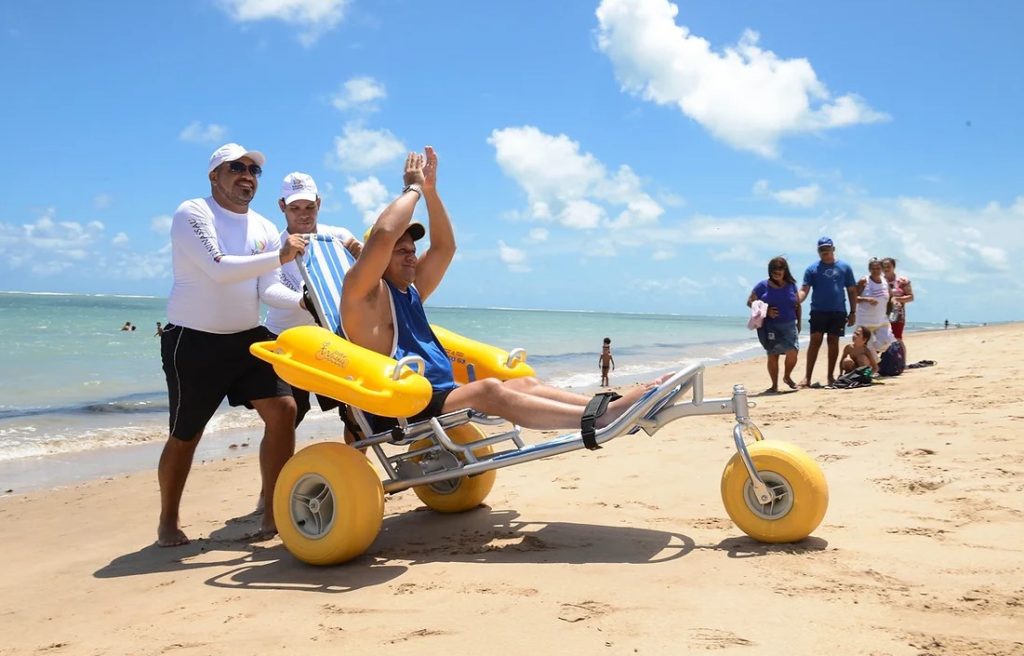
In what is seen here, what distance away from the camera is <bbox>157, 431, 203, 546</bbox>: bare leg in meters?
4.04

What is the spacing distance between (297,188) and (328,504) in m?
2.01

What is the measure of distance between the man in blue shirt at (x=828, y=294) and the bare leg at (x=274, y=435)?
7.14 m

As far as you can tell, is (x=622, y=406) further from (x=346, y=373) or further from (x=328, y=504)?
(x=328, y=504)

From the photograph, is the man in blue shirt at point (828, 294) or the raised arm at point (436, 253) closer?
the raised arm at point (436, 253)

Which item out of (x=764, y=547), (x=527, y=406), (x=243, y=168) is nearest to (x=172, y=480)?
(x=243, y=168)

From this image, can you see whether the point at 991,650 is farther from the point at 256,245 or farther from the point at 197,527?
the point at 197,527

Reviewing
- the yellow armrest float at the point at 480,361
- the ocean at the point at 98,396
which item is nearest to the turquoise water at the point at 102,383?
the ocean at the point at 98,396

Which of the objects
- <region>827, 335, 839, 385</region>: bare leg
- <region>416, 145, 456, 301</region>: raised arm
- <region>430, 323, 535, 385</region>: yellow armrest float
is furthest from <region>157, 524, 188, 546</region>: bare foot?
<region>827, 335, 839, 385</region>: bare leg

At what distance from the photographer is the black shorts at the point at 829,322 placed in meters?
9.52

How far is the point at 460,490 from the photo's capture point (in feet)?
14.1

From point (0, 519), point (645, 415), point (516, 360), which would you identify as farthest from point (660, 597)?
point (0, 519)

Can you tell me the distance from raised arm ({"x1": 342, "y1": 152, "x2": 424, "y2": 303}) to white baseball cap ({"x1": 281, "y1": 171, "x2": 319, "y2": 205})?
1123mm

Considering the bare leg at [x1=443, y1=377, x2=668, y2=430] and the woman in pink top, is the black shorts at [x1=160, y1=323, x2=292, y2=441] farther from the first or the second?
the woman in pink top

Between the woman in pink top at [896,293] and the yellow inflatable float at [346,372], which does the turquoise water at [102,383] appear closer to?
the woman in pink top at [896,293]
